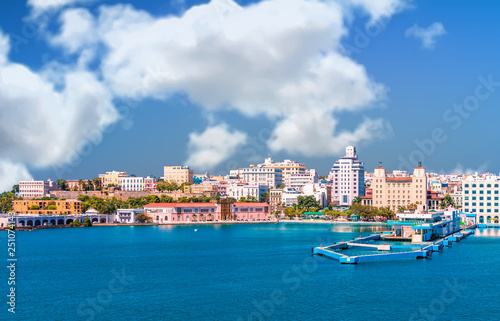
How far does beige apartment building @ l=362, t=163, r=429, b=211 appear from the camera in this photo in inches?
3051

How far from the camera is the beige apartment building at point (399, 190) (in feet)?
254

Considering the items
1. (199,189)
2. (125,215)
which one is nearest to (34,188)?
(199,189)

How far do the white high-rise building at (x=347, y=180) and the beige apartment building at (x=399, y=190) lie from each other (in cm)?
1031

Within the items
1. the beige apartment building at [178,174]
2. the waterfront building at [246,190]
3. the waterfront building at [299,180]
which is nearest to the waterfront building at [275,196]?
the waterfront building at [246,190]

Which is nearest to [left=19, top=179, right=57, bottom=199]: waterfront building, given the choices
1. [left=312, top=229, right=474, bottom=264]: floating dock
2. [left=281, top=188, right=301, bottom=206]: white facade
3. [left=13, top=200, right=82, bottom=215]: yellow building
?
[left=13, top=200, right=82, bottom=215]: yellow building

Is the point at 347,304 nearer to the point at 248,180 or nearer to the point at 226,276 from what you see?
the point at 226,276

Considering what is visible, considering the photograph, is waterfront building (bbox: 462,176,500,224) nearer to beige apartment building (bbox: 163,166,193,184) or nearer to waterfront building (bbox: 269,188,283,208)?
waterfront building (bbox: 269,188,283,208)

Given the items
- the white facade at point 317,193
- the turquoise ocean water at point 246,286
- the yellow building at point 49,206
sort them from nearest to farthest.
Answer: the turquoise ocean water at point 246,286 → the yellow building at point 49,206 → the white facade at point 317,193

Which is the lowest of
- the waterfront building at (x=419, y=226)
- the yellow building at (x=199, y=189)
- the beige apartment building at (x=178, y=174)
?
the waterfront building at (x=419, y=226)

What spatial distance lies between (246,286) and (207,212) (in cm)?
5013

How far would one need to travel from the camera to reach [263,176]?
358ft

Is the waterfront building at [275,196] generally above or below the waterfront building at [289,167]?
below

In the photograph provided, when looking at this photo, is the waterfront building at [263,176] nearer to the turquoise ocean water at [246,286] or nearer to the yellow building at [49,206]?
the yellow building at [49,206]

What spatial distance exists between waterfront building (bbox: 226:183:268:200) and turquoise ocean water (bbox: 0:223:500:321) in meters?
59.4
